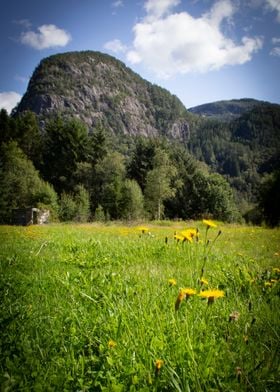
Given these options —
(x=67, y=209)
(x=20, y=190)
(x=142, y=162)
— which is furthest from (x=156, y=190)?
(x=20, y=190)

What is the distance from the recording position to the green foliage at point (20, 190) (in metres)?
35.0

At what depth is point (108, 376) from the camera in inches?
64.5

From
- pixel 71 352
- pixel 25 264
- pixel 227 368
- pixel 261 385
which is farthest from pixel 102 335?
pixel 25 264

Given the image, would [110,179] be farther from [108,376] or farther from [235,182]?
[235,182]

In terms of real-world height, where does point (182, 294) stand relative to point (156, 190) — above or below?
above

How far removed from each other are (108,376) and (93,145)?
54803mm

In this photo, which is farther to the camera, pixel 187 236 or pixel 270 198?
pixel 270 198

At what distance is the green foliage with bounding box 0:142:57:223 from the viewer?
35.0 metres

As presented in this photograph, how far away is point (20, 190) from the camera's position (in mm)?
37750

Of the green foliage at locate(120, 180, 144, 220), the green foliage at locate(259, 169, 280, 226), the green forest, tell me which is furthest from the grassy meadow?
the green foliage at locate(120, 180, 144, 220)

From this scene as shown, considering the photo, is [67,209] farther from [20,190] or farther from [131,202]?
[131,202]

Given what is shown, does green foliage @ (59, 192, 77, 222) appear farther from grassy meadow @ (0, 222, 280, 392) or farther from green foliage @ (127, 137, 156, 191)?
grassy meadow @ (0, 222, 280, 392)

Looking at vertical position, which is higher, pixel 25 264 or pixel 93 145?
pixel 93 145

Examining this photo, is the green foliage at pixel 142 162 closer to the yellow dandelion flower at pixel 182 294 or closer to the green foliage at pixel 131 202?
the green foliage at pixel 131 202
